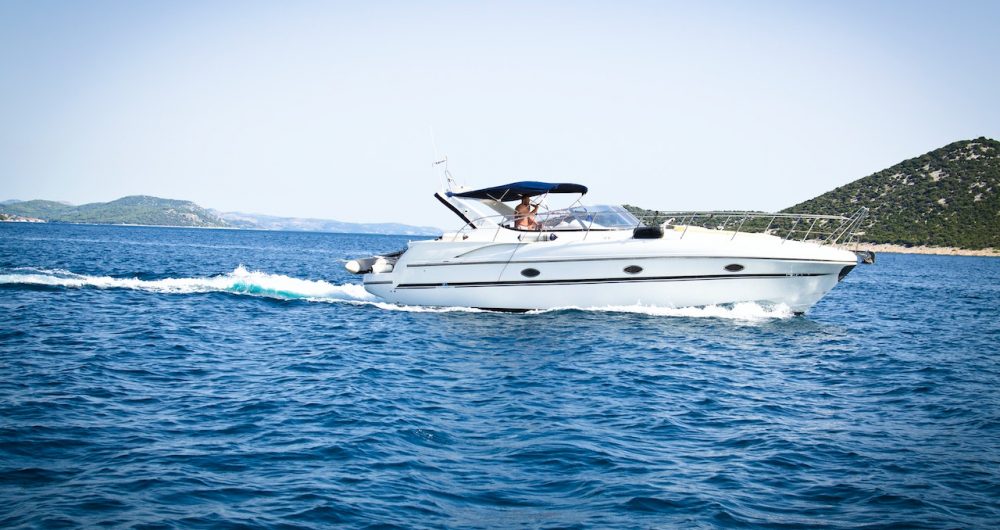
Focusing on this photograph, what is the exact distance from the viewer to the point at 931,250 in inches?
3570

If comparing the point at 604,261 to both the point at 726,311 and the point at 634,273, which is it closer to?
the point at 634,273

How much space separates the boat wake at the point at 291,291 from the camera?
17.3 metres

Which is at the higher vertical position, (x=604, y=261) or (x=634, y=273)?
(x=604, y=261)

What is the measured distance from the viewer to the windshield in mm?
17906

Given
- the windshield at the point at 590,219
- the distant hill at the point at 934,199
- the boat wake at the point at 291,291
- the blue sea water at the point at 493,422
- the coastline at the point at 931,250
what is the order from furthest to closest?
the distant hill at the point at 934,199, the coastline at the point at 931,250, the windshield at the point at 590,219, the boat wake at the point at 291,291, the blue sea water at the point at 493,422

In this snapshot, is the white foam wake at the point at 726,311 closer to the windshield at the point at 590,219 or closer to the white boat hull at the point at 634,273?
the white boat hull at the point at 634,273

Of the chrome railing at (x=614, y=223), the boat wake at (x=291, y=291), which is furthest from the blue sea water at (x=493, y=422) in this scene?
the chrome railing at (x=614, y=223)

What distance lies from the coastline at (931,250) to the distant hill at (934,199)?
0.80 metres

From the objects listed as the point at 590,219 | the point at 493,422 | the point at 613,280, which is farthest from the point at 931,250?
the point at 493,422

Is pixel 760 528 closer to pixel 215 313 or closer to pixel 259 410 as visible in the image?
pixel 259 410

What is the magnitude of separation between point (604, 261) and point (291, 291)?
34.9 feet

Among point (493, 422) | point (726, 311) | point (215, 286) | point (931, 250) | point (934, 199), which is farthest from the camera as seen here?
point (934, 199)

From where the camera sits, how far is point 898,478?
705 cm

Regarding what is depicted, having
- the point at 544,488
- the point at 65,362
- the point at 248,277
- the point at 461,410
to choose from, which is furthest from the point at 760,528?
the point at 248,277
